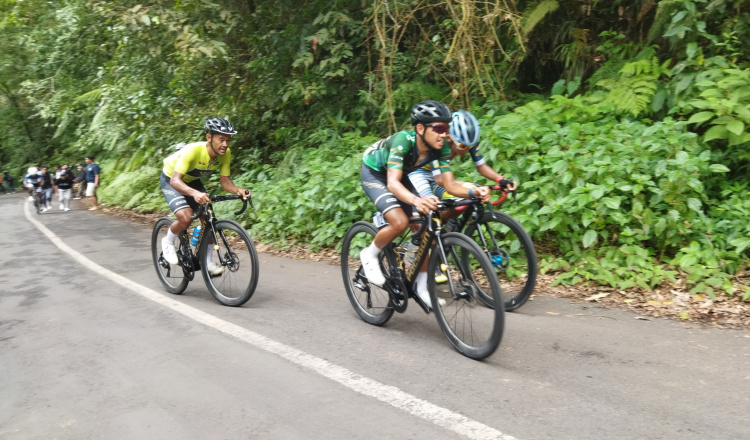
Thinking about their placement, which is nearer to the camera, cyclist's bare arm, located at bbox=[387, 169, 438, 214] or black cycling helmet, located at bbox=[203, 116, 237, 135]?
cyclist's bare arm, located at bbox=[387, 169, 438, 214]

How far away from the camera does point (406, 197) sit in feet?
15.0

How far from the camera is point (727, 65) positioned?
6.96 metres

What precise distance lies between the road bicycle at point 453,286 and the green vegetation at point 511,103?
7.25 ft

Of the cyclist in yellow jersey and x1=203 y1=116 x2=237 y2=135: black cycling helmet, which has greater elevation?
x1=203 y1=116 x2=237 y2=135: black cycling helmet

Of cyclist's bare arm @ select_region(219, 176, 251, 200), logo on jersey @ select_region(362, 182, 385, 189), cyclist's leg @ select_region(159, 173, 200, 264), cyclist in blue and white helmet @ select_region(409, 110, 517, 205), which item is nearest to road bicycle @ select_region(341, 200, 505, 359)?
logo on jersey @ select_region(362, 182, 385, 189)

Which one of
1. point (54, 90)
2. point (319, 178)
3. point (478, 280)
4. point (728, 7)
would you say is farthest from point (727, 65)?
point (54, 90)

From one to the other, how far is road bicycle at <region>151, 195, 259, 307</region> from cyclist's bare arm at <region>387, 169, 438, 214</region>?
1885 millimetres

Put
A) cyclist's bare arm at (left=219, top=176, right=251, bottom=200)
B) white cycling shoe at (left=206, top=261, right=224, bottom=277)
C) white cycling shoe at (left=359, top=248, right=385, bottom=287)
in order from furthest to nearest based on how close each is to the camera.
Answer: white cycling shoe at (left=206, top=261, right=224, bottom=277)
cyclist's bare arm at (left=219, top=176, right=251, bottom=200)
white cycling shoe at (left=359, top=248, right=385, bottom=287)

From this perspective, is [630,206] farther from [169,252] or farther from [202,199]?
[169,252]

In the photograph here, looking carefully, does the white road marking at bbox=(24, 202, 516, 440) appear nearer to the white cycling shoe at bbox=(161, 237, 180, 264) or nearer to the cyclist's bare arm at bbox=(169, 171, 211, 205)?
the white cycling shoe at bbox=(161, 237, 180, 264)

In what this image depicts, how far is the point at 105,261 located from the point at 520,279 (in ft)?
23.3

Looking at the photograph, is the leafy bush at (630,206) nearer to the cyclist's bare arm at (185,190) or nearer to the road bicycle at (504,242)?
the road bicycle at (504,242)

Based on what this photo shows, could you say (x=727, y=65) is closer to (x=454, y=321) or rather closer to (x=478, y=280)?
(x=478, y=280)

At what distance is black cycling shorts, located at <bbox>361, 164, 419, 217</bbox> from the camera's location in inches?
A: 196
